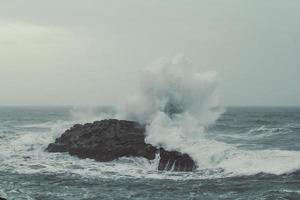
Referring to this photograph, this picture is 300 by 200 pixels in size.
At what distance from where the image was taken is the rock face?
84.2 feet

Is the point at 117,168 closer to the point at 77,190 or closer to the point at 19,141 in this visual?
the point at 77,190

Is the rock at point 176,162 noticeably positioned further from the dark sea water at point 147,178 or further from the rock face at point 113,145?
the dark sea water at point 147,178

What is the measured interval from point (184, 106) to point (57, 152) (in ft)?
33.0

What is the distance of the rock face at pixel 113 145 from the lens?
2567cm

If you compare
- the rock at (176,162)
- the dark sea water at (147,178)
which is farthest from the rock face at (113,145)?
the dark sea water at (147,178)

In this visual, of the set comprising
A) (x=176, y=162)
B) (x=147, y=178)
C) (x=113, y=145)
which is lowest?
(x=147, y=178)

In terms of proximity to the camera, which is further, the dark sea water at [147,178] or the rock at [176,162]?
the rock at [176,162]

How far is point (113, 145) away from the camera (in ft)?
93.7

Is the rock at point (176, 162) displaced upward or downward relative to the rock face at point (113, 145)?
downward

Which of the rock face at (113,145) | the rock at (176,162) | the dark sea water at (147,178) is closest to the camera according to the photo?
the dark sea water at (147,178)

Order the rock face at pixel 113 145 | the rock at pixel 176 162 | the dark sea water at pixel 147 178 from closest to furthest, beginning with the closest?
the dark sea water at pixel 147 178 < the rock at pixel 176 162 < the rock face at pixel 113 145

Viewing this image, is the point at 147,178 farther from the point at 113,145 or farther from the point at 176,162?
the point at 113,145

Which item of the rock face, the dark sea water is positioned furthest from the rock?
the dark sea water

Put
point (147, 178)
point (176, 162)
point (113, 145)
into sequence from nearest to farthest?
point (147, 178), point (176, 162), point (113, 145)
